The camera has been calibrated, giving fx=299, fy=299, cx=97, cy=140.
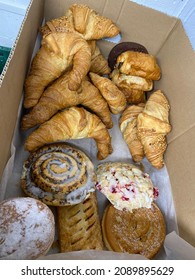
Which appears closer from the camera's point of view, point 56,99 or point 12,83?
point 12,83

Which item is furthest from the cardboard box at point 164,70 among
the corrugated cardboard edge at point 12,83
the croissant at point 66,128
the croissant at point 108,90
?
the croissant at point 108,90

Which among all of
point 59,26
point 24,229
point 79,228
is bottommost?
point 79,228

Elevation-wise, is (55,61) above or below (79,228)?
above

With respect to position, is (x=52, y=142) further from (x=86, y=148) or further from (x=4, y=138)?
(x=4, y=138)

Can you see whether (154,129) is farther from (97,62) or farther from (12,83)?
(12,83)

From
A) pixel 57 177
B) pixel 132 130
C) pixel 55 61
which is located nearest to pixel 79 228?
pixel 57 177

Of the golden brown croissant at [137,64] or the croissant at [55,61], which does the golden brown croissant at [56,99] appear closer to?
the croissant at [55,61]

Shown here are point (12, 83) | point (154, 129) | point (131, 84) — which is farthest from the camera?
point (131, 84)

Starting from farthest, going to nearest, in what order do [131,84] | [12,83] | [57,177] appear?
1. [131,84]
2. [57,177]
3. [12,83]
